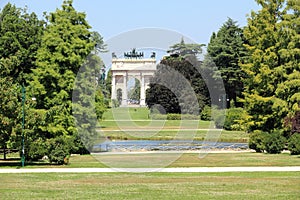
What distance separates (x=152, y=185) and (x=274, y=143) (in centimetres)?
1758

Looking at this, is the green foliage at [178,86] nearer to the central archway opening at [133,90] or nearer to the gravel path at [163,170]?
the central archway opening at [133,90]

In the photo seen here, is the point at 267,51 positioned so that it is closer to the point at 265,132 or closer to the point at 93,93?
the point at 265,132

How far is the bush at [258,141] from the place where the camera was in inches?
1394

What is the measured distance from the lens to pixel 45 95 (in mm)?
32438

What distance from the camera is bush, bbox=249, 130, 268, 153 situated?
35406 mm

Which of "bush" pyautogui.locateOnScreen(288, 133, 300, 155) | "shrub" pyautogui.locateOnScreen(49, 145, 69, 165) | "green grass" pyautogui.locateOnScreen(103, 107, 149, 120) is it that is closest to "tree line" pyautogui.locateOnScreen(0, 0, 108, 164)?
"shrub" pyautogui.locateOnScreen(49, 145, 69, 165)

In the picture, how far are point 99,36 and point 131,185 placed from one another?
815 inches

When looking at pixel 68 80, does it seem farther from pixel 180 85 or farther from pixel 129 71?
pixel 129 71

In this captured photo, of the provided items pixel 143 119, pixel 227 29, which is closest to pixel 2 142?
pixel 143 119

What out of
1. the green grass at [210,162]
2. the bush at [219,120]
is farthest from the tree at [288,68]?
the bush at [219,120]

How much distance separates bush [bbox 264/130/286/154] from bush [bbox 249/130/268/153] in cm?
29

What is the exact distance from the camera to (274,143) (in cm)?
3475

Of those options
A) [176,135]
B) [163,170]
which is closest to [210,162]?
[163,170]

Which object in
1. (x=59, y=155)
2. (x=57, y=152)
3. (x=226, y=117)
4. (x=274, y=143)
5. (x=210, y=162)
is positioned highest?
(x=226, y=117)
